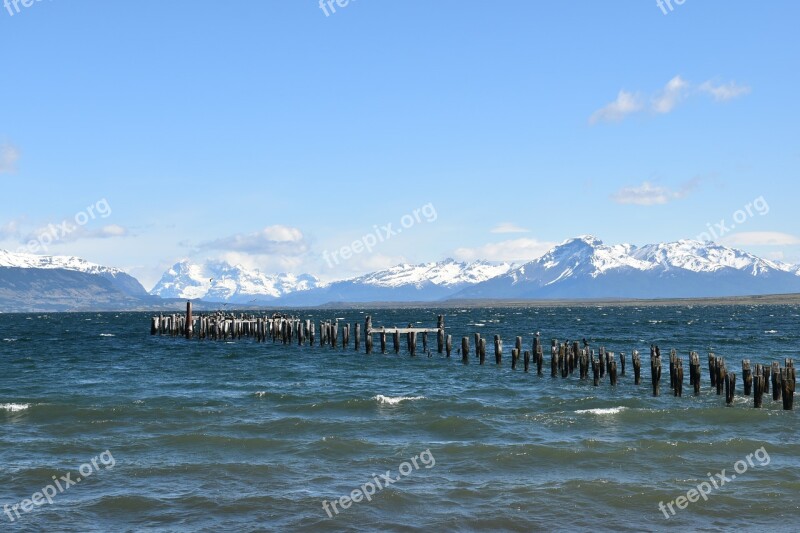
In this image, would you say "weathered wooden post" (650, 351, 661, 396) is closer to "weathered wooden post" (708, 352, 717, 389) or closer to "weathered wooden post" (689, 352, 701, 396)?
"weathered wooden post" (689, 352, 701, 396)

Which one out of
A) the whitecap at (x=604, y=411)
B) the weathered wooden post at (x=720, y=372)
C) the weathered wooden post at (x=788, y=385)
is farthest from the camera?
the weathered wooden post at (x=720, y=372)

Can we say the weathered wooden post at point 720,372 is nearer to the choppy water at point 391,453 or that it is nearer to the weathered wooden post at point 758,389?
the choppy water at point 391,453

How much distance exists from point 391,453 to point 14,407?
1532 cm

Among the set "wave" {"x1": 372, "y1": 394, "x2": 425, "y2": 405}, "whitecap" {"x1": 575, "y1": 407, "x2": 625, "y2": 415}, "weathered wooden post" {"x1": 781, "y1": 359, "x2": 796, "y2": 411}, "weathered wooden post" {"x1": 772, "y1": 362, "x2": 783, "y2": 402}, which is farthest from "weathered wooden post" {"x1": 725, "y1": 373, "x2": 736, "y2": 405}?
"wave" {"x1": 372, "y1": 394, "x2": 425, "y2": 405}

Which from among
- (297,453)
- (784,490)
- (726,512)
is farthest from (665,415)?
(297,453)

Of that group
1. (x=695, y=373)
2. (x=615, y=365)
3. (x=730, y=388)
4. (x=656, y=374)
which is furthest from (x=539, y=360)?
(x=730, y=388)

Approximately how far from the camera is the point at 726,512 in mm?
15727

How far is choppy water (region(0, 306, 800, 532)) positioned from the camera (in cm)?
1554

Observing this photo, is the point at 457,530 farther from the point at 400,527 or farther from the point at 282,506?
the point at 282,506

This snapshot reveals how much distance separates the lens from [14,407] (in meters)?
28.4

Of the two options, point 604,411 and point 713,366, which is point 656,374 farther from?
point 604,411

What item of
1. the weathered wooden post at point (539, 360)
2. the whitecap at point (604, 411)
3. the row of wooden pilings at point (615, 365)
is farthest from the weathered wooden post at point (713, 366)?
the weathered wooden post at point (539, 360)

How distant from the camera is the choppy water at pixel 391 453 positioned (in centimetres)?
1554

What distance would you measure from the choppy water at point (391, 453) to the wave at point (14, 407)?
0.15 metres
